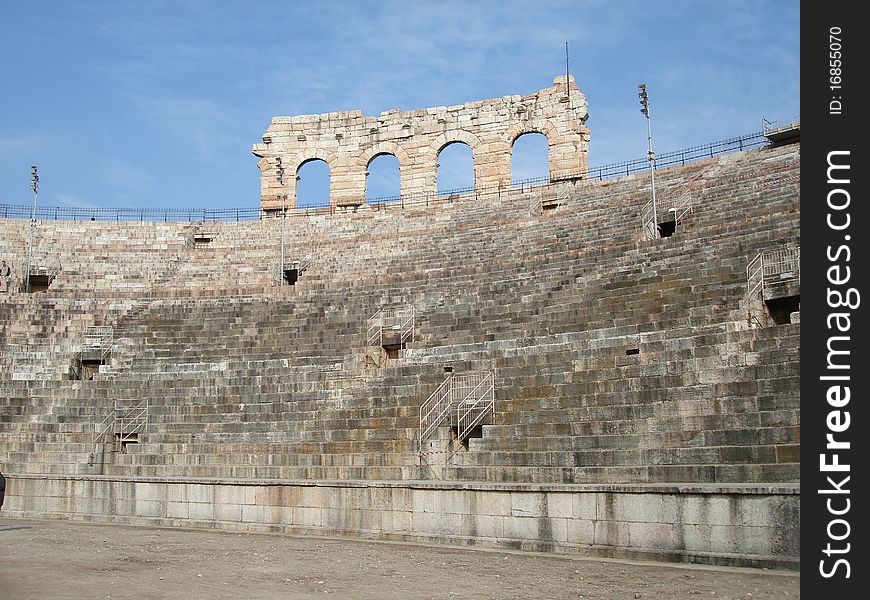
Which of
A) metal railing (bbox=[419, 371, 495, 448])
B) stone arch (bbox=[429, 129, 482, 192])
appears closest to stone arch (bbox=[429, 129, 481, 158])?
stone arch (bbox=[429, 129, 482, 192])

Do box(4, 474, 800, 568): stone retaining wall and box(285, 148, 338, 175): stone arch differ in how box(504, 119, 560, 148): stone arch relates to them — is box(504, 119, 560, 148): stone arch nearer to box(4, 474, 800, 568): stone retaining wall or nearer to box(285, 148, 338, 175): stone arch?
box(285, 148, 338, 175): stone arch

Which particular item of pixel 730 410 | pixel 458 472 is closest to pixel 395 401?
pixel 458 472

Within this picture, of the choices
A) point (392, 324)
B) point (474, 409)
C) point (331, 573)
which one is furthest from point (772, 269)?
point (331, 573)

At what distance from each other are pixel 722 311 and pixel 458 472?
6005 millimetres

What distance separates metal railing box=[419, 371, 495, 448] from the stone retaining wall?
2.32 meters

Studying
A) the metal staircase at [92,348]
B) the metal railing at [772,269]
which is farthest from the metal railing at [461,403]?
the metal staircase at [92,348]

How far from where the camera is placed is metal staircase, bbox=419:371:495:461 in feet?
53.9

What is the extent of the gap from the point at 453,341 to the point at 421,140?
18867 mm

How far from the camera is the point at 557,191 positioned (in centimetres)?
3238

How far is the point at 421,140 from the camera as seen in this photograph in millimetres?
38125

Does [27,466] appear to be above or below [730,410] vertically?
below
